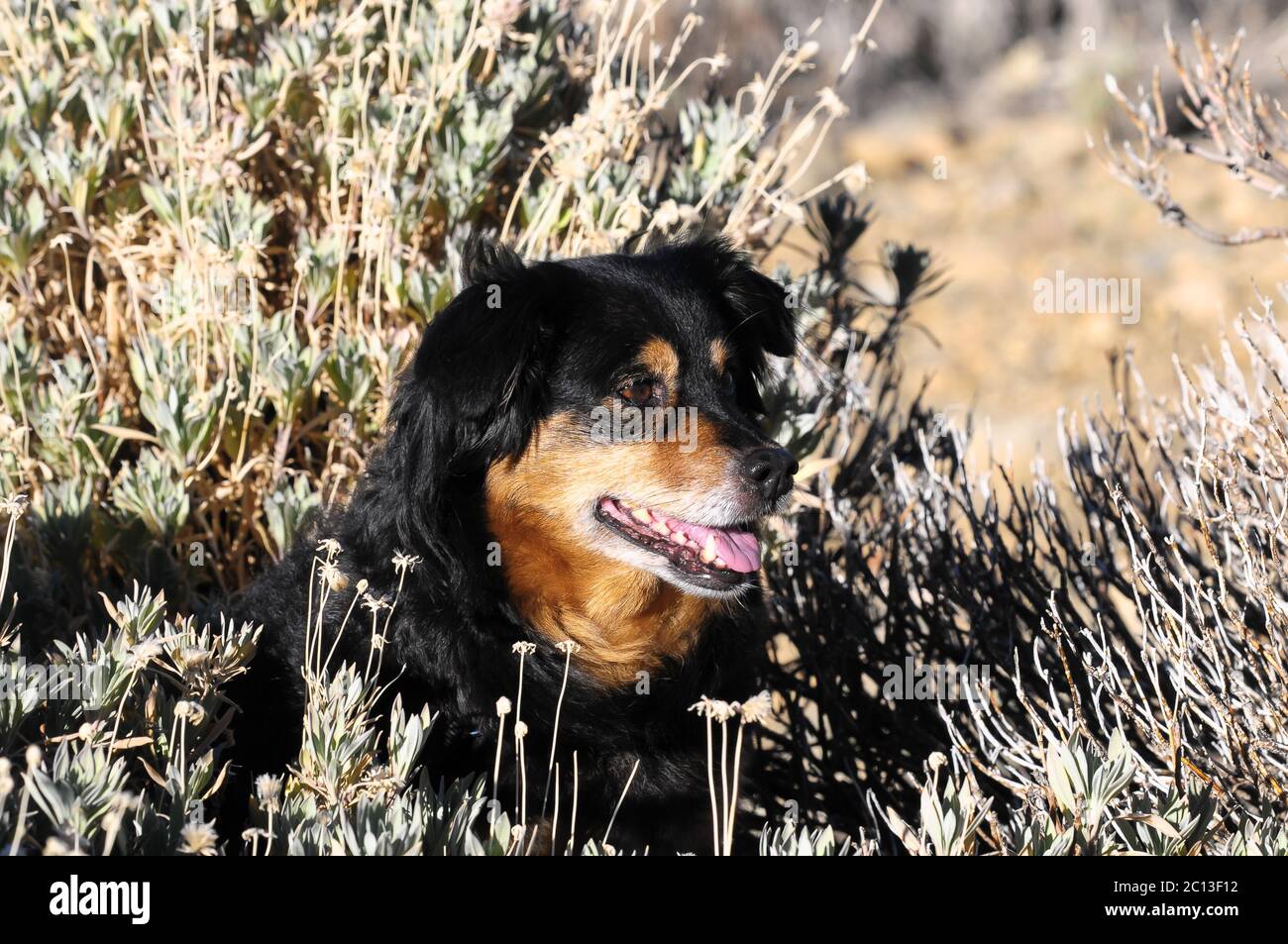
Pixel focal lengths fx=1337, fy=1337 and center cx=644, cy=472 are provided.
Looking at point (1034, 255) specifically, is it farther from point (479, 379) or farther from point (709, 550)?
point (479, 379)

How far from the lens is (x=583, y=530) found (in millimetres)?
3137

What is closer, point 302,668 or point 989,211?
point 302,668

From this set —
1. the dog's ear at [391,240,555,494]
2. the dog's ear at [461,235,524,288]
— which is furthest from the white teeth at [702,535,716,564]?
the dog's ear at [461,235,524,288]

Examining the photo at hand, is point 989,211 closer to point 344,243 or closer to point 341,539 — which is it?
point 344,243

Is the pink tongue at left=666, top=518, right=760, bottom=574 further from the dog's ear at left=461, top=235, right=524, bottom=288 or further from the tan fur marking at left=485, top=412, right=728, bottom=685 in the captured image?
the dog's ear at left=461, top=235, right=524, bottom=288

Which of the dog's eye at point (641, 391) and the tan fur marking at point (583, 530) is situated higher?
the dog's eye at point (641, 391)

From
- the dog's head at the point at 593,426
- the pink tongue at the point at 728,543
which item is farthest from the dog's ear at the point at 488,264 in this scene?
the pink tongue at the point at 728,543

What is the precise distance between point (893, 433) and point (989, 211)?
26.5 feet

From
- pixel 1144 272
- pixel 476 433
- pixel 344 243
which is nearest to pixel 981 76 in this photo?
pixel 1144 272

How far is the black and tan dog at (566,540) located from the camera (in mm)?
2955

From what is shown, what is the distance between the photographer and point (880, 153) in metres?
13.0

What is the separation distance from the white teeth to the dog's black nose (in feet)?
0.54

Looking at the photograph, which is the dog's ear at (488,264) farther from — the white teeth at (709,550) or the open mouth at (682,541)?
the white teeth at (709,550)

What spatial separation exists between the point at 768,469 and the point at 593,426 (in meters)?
0.43
